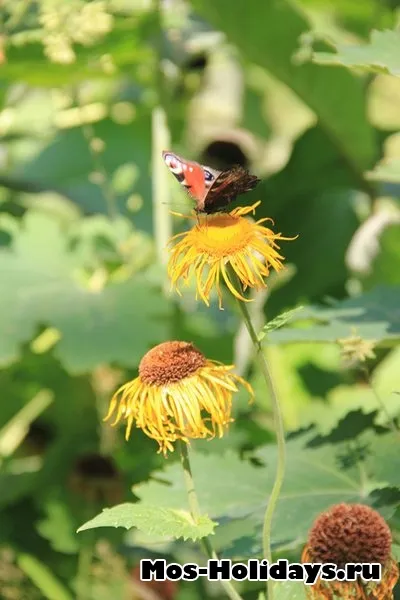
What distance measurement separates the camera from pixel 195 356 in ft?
2.86

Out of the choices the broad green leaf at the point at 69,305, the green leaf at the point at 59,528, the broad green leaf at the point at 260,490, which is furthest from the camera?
the green leaf at the point at 59,528

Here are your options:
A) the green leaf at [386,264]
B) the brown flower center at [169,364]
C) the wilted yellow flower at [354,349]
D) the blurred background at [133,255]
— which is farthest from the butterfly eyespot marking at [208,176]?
the green leaf at [386,264]

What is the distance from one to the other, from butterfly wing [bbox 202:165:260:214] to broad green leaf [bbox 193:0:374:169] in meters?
0.98

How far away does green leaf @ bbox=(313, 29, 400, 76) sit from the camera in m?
1.04

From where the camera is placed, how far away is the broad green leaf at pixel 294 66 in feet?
5.94

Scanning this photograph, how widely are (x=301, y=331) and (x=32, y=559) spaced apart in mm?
733

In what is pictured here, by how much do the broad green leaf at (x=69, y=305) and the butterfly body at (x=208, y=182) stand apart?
0.72 meters

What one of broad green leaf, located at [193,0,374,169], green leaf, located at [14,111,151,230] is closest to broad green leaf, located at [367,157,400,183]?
broad green leaf, located at [193,0,374,169]

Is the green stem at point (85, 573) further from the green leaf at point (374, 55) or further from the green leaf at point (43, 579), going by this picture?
the green leaf at point (374, 55)

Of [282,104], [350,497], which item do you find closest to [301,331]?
[350,497]

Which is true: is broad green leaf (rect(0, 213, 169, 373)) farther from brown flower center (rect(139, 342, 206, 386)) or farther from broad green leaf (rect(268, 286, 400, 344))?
brown flower center (rect(139, 342, 206, 386))

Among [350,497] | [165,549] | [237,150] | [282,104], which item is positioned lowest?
[282,104]

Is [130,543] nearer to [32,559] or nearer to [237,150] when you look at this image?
[32,559]

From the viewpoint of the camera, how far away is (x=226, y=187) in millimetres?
856
